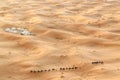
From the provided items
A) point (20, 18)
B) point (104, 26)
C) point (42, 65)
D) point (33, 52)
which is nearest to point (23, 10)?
point (20, 18)

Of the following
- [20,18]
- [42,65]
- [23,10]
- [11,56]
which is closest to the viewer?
[42,65]

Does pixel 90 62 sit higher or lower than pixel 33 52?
lower

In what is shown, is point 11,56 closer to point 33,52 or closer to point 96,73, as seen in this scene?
point 33,52

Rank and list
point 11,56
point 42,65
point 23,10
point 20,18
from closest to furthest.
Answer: point 42,65
point 11,56
point 20,18
point 23,10

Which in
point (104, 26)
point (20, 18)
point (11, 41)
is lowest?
point (11, 41)

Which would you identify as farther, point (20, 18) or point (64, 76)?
point (20, 18)

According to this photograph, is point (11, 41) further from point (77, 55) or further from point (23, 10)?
point (23, 10)

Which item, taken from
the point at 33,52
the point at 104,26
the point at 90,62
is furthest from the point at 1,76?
the point at 104,26
